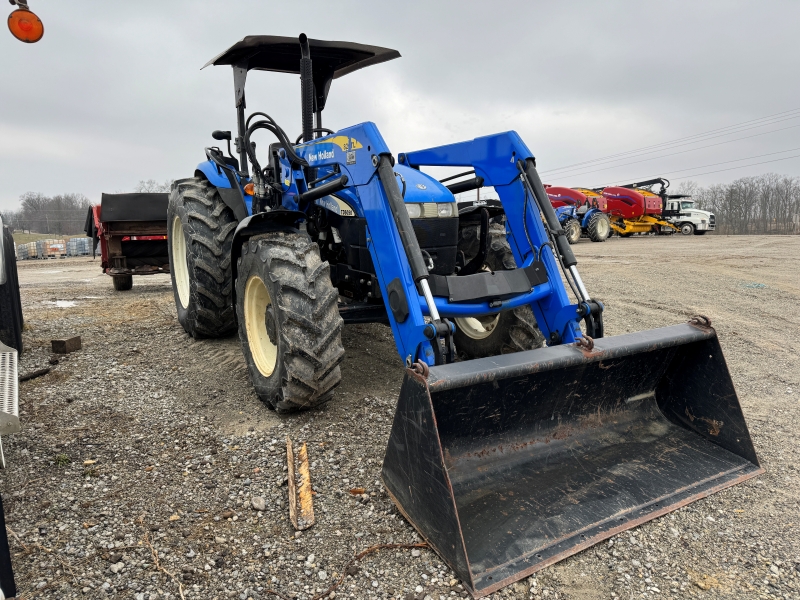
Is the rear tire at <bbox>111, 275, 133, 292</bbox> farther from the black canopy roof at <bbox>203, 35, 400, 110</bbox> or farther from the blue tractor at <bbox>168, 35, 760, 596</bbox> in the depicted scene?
the black canopy roof at <bbox>203, 35, 400, 110</bbox>

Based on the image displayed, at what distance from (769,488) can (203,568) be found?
9.33 ft

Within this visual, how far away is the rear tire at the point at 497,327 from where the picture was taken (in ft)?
13.0

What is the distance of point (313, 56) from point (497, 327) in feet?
9.59

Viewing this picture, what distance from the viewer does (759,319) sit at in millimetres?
6996

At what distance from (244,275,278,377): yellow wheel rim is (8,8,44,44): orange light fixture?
1816 mm

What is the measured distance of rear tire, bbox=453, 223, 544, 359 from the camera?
13.0 ft

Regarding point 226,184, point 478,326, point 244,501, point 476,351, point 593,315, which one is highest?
point 226,184

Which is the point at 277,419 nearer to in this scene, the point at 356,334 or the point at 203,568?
the point at 203,568

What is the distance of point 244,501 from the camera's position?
9.17 feet

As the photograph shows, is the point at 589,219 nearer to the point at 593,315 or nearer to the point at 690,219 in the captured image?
the point at 690,219

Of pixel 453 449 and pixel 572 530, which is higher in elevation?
pixel 453 449

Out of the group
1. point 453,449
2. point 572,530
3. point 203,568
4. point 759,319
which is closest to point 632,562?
point 572,530

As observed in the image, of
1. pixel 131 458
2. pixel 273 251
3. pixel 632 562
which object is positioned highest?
pixel 273 251

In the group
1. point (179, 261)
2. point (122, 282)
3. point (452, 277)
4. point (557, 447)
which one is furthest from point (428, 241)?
point (122, 282)
